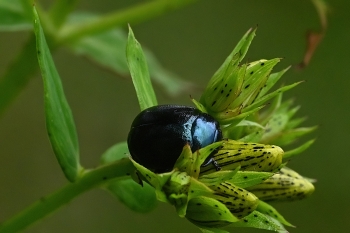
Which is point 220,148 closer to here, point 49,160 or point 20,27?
point 20,27

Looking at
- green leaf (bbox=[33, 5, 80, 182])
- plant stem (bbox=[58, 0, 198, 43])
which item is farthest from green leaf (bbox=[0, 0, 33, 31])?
green leaf (bbox=[33, 5, 80, 182])

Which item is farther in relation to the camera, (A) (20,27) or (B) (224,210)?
(A) (20,27)

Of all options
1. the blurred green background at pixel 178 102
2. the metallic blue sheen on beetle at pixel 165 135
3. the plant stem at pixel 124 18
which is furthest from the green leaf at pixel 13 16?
the blurred green background at pixel 178 102

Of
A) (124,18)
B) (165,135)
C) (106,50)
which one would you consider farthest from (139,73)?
(106,50)

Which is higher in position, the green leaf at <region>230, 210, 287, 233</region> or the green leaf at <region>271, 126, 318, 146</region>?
the green leaf at <region>271, 126, 318, 146</region>

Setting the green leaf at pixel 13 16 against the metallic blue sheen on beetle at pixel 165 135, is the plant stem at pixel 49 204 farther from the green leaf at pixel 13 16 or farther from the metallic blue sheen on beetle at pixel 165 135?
the green leaf at pixel 13 16

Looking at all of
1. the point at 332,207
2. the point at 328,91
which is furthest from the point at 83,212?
the point at 328,91

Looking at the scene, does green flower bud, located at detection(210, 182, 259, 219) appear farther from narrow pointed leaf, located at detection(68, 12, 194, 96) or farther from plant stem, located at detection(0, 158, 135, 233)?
narrow pointed leaf, located at detection(68, 12, 194, 96)
